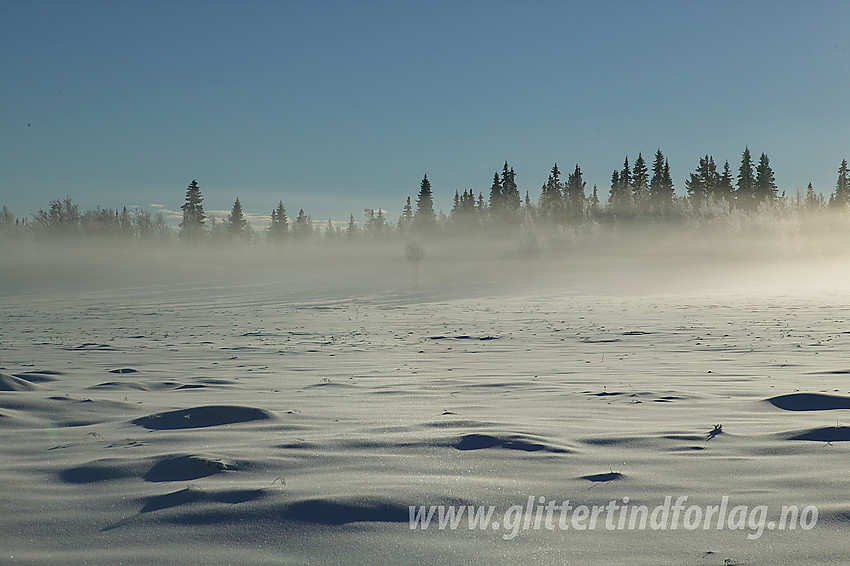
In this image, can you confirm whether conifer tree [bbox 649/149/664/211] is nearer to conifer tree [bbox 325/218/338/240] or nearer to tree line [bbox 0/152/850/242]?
tree line [bbox 0/152/850/242]

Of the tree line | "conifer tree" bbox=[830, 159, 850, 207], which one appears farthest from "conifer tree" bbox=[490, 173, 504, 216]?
"conifer tree" bbox=[830, 159, 850, 207]

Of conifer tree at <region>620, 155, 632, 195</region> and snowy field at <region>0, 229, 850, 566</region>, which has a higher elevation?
conifer tree at <region>620, 155, 632, 195</region>

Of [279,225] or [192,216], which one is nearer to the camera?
[192,216]

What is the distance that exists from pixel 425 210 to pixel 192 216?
36.3 metres

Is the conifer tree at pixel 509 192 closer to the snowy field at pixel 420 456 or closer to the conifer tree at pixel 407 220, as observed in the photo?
the conifer tree at pixel 407 220

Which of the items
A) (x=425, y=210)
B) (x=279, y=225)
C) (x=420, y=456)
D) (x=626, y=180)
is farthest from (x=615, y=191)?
(x=420, y=456)

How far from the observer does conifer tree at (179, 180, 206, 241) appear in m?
84.9

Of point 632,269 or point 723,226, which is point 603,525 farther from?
point 723,226

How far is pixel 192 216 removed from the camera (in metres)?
85.7

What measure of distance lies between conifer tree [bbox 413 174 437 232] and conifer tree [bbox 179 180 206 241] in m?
33.7

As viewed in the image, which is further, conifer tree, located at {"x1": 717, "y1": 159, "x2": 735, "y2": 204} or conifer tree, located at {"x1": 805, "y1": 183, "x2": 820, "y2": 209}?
conifer tree, located at {"x1": 805, "y1": 183, "x2": 820, "y2": 209}

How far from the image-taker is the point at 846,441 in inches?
156

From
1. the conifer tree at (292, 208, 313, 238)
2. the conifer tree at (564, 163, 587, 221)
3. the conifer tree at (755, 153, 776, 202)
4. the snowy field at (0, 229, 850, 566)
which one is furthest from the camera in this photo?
the conifer tree at (292, 208, 313, 238)

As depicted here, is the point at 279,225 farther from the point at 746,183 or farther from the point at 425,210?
the point at 746,183
